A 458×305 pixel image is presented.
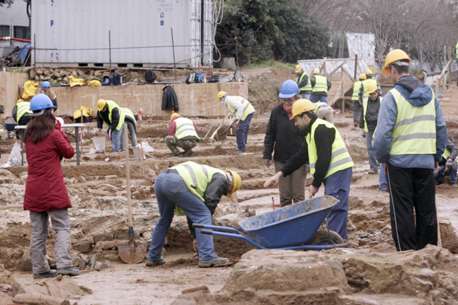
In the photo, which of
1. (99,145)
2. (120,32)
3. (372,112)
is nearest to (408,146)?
(372,112)

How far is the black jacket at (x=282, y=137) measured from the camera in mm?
10727

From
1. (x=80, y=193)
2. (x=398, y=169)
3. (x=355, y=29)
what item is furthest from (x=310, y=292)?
(x=355, y=29)

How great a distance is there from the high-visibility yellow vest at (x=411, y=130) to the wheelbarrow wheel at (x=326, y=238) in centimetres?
106

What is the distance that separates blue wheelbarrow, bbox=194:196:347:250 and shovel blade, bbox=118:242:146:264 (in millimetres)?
1698

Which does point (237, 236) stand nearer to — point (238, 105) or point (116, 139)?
point (116, 139)

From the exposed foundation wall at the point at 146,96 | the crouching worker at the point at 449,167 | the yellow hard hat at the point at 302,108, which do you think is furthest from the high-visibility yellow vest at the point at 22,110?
the exposed foundation wall at the point at 146,96

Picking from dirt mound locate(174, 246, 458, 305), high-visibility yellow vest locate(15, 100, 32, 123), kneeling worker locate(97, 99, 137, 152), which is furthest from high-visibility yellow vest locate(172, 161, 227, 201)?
kneeling worker locate(97, 99, 137, 152)

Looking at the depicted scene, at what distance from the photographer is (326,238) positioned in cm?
845

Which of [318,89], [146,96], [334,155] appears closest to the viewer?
[334,155]

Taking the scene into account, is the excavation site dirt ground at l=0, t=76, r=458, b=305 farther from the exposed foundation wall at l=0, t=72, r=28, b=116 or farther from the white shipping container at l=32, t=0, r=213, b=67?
the white shipping container at l=32, t=0, r=213, b=67

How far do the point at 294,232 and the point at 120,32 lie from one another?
22707 millimetres

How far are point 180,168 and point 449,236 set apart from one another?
2.96m

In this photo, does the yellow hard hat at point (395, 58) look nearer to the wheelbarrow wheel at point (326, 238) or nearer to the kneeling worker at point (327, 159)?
the kneeling worker at point (327, 159)

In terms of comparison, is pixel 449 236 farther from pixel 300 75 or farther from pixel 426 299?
pixel 300 75
